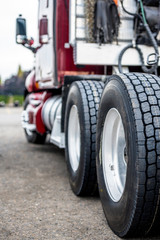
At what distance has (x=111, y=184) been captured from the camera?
2439 millimetres

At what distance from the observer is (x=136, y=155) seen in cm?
192

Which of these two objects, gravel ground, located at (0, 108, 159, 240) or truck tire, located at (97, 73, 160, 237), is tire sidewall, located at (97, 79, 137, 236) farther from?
gravel ground, located at (0, 108, 159, 240)

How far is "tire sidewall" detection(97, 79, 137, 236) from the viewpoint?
196 centimetres

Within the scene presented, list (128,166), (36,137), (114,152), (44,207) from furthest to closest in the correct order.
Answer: (36,137) → (44,207) → (114,152) → (128,166)

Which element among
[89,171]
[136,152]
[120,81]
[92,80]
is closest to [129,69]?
[92,80]

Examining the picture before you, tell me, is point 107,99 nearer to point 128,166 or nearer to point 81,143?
point 128,166

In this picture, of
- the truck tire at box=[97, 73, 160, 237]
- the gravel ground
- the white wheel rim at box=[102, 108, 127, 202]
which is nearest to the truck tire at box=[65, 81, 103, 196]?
the gravel ground

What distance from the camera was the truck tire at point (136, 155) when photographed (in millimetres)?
1903

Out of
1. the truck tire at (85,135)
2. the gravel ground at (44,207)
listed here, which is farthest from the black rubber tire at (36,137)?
the truck tire at (85,135)

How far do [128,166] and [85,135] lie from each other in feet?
3.03

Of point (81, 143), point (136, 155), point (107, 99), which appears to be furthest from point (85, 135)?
point (136, 155)

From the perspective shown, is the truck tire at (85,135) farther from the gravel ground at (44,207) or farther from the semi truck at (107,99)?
the gravel ground at (44,207)

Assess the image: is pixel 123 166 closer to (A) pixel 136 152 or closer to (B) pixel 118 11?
(A) pixel 136 152

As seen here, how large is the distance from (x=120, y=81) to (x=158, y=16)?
5.24 ft
